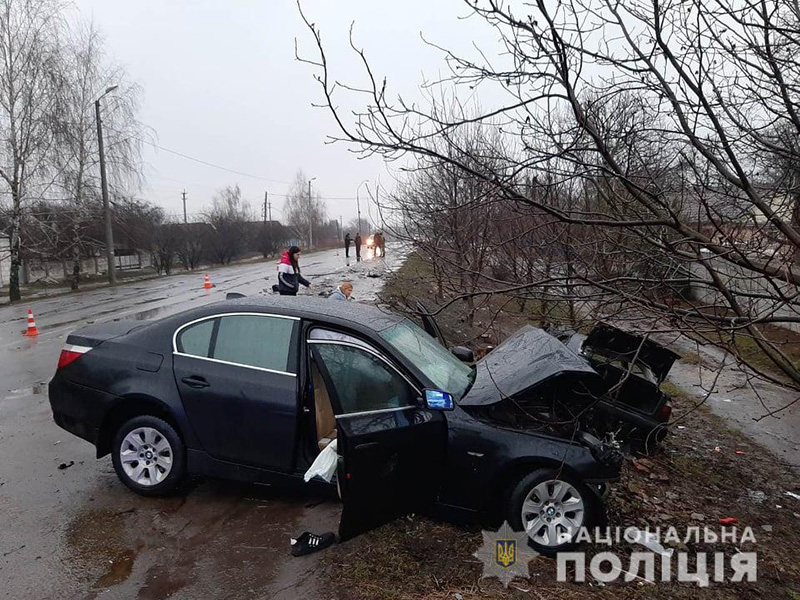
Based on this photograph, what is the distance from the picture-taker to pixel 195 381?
3848mm

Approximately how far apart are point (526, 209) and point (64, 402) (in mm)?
3905

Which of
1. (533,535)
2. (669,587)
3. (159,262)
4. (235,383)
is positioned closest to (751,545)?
(669,587)

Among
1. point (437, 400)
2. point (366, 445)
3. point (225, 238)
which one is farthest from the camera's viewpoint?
point (225, 238)

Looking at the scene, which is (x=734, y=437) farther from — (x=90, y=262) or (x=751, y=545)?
(x=90, y=262)

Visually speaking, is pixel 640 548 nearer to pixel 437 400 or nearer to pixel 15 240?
pixel 437 400

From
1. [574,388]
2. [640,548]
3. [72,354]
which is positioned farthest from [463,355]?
[72,354]

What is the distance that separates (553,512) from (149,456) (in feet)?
9.73

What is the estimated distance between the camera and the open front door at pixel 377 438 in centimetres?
308

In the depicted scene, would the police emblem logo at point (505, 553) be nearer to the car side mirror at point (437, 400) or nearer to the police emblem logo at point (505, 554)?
the police emblem logo at point (505, 554)

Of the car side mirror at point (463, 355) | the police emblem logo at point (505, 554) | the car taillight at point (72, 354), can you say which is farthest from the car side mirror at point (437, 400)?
Result: the car taillight at point (72, 354)

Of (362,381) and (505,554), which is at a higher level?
(362,381)

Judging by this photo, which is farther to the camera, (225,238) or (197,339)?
(225,238)

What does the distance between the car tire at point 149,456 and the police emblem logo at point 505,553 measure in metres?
2.33

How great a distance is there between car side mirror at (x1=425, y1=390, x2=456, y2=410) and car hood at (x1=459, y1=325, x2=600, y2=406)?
0.13m
